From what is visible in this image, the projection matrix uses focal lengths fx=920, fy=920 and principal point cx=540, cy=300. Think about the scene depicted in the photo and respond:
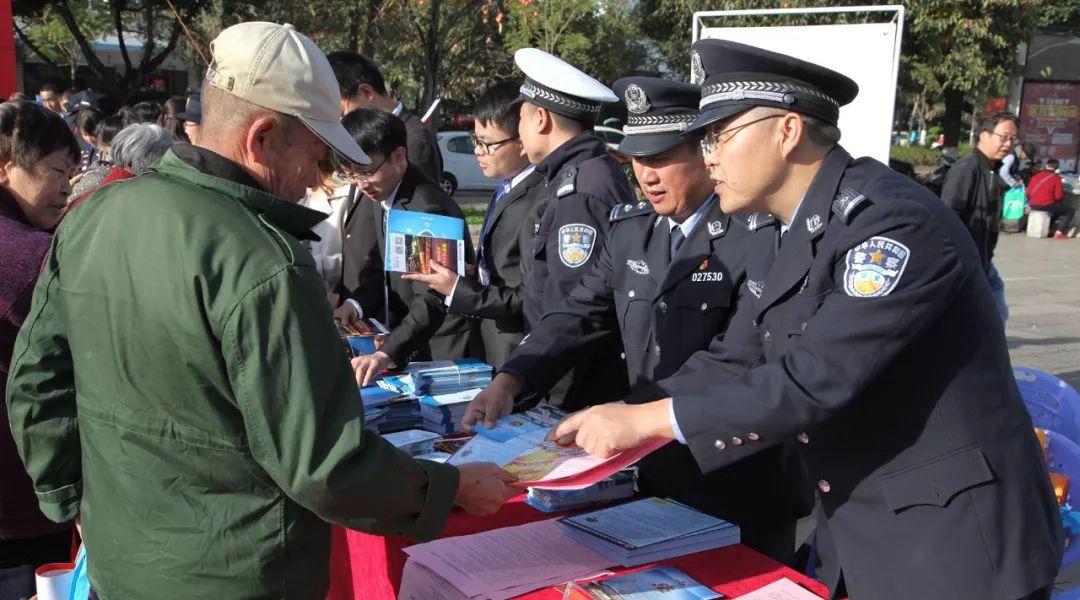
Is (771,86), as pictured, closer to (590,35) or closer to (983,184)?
(983,184)

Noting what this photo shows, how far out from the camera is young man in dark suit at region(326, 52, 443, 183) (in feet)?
16.5

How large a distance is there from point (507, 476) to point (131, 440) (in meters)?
0.74

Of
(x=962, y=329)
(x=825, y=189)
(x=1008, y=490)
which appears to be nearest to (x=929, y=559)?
(x=1008, y=490)

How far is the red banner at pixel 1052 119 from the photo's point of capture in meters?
20.1

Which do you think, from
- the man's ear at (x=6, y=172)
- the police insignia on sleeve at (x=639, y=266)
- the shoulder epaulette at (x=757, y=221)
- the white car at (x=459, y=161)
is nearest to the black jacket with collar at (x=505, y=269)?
the police insignia on sleeve at (x=639, y=266)

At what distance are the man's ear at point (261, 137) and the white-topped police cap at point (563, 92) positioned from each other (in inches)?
76.8

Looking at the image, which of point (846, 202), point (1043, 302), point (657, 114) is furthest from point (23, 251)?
point (1043, 302)

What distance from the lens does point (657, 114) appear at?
2.69 meters

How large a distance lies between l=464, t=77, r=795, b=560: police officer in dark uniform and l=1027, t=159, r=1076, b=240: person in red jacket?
15.8 metres

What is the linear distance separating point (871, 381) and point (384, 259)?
8.21 feet

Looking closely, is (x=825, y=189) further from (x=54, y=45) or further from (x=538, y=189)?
(x=54, y=45)

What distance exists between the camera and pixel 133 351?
149cm

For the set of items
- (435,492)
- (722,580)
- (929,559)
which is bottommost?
(722,580)

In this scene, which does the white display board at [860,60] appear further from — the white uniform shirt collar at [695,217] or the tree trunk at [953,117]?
the tree trunk at [953,117]
